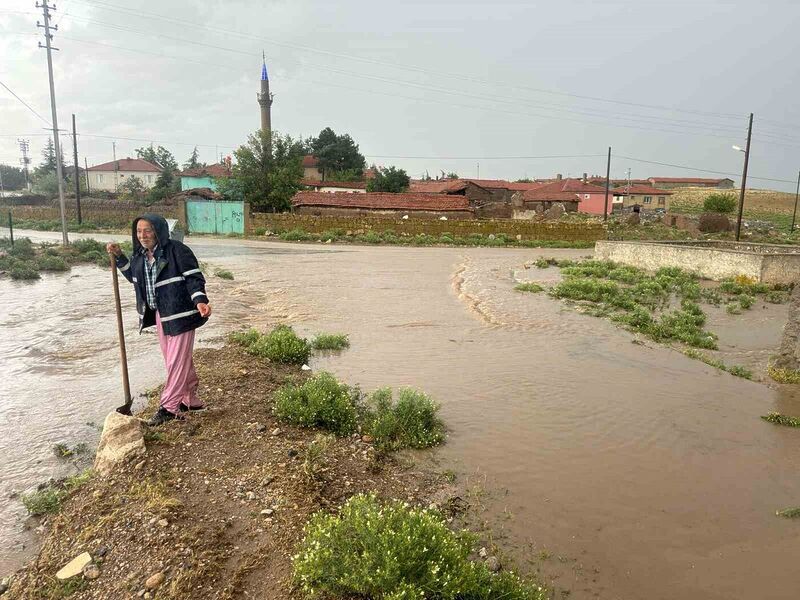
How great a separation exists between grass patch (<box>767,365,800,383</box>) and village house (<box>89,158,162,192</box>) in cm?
7828

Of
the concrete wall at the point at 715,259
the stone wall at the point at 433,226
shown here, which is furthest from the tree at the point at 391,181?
the concrete wall at the point at 715,259

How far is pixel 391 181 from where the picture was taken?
57594 mm

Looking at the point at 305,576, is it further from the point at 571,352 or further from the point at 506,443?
the point at 571,352

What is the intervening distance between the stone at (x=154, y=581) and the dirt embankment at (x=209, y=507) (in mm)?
11

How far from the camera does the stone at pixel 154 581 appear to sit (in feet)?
9.95

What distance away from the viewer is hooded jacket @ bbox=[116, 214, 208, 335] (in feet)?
16.0

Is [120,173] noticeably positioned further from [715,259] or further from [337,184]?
[715,259]

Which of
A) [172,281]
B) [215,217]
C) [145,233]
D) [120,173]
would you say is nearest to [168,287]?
[172,281]

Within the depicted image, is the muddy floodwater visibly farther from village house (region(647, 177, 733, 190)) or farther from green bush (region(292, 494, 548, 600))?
village house (region(647, 177, 733, 190))

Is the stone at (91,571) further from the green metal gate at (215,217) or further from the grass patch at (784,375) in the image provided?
the green metal gate at (215,217)

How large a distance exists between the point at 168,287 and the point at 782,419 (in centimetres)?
702

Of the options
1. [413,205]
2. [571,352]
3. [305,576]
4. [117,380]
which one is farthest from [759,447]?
[413,205]

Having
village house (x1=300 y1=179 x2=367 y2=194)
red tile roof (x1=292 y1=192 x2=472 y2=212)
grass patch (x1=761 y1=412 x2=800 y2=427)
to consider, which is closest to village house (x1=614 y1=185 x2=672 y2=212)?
village house (x1=300 y1=179 x2=367 y2=194)

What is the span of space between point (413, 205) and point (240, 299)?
3030 centimetres
